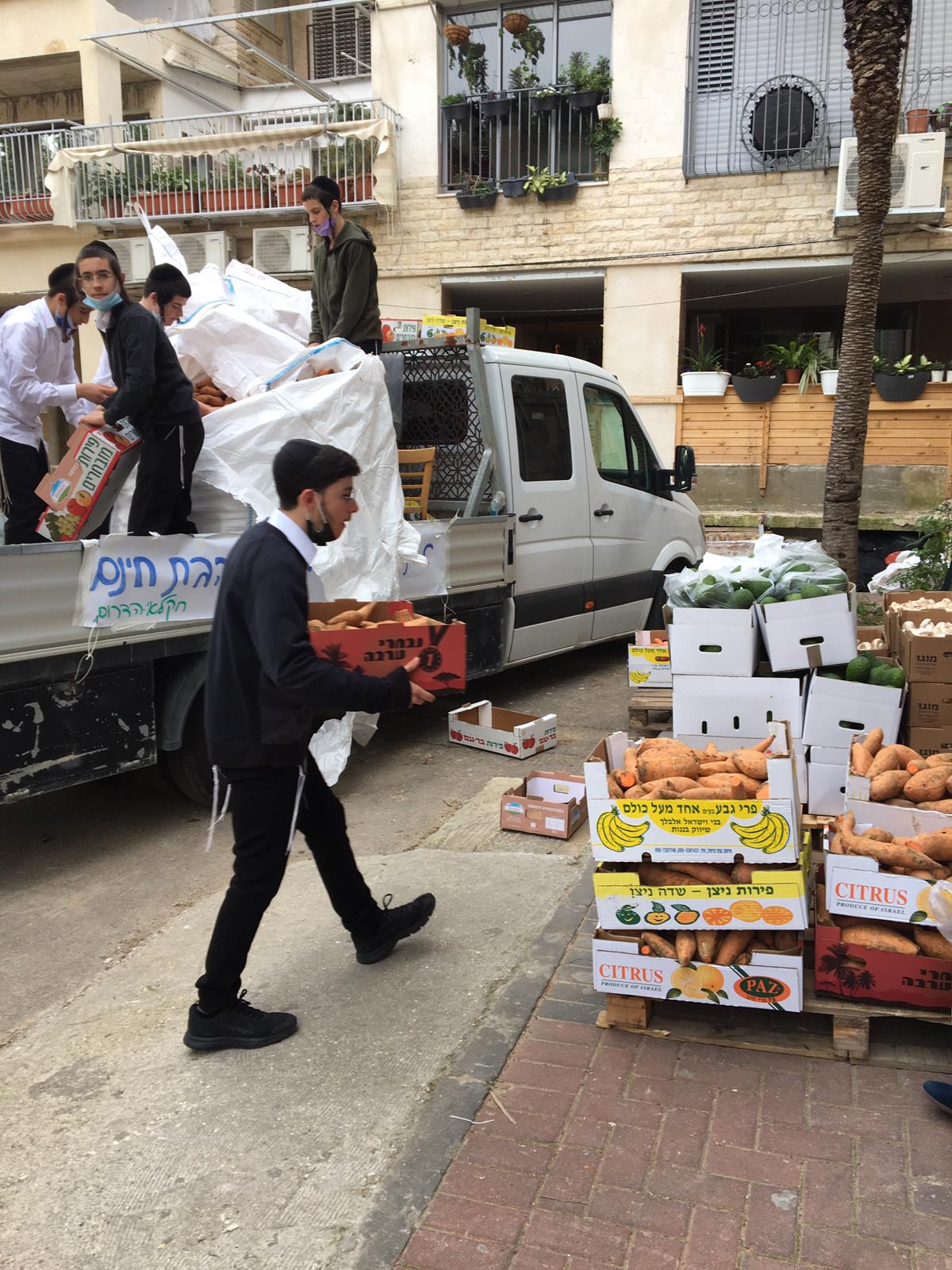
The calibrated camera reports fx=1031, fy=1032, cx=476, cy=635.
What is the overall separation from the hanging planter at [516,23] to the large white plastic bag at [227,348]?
38.8 feet

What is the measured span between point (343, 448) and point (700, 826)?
329cm

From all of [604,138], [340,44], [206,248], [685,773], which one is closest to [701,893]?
[685,773]

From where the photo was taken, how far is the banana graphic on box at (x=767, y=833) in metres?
3.08

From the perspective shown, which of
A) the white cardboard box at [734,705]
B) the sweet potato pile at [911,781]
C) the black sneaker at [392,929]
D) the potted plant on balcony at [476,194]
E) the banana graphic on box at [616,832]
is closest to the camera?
the banana graphic on box at [616,832]

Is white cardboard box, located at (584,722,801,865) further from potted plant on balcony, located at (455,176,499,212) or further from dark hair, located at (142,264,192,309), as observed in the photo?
potted plant on balcony, located at (455,176,499,212)

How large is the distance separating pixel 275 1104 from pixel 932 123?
15.1m

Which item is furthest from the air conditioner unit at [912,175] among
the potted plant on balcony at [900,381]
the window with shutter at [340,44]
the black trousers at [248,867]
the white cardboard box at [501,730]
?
the black trousers at [248,867]

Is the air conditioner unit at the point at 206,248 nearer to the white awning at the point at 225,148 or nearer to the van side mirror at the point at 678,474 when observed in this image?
the white awning at the point at 225,148

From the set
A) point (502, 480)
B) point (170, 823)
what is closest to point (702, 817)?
point (170, 823)

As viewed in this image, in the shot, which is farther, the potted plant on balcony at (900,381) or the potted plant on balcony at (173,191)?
the potted plant on balcony at (173,191)

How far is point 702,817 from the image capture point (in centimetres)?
313

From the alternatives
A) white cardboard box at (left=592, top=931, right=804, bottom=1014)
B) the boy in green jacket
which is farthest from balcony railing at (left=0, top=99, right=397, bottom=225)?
white cardboard box at (left=592, top=931, right=804, bottom=1014)

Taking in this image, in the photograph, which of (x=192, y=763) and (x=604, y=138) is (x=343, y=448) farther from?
(x=604, y=138)

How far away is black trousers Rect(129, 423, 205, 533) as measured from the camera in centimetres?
509
